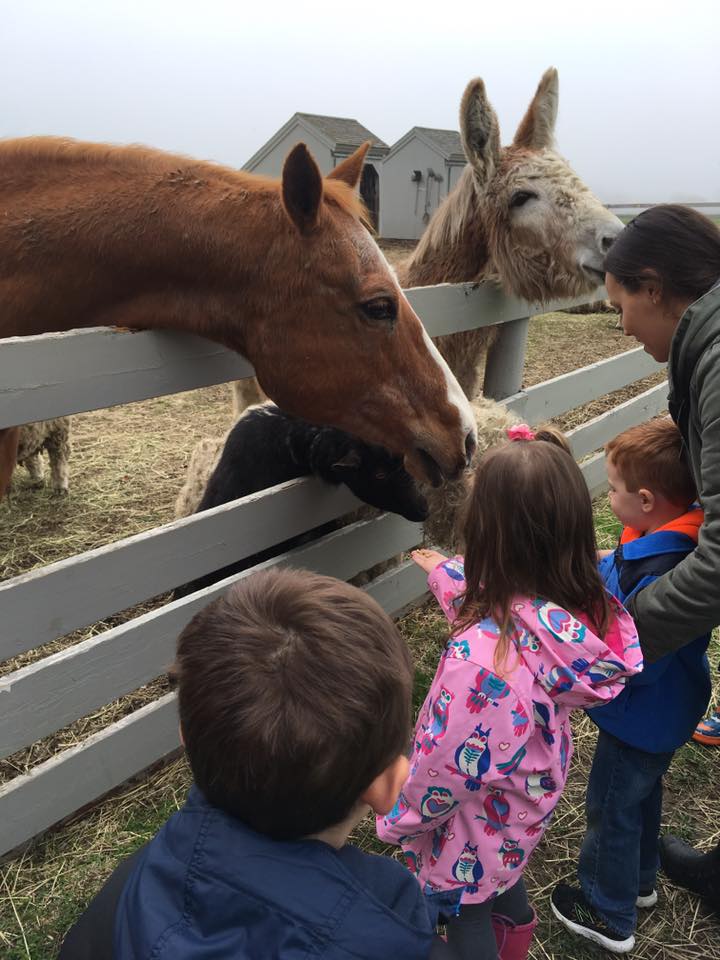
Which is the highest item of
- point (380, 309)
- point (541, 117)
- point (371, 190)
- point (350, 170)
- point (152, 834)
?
point (371, 190)

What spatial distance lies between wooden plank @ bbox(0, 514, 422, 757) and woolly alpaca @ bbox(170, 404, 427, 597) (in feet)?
1.12

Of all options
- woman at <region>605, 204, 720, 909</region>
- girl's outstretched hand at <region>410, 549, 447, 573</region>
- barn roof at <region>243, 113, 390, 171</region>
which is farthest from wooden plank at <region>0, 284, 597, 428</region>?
barn roof at <region>243, 113, 390, 171</region>

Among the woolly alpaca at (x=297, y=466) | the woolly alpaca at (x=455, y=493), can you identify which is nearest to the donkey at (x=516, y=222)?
the woolly alpaca at (x=455, y=493)

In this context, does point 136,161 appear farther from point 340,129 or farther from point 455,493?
point 340,129

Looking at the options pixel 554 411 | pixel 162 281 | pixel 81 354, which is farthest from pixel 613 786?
pixel 554 411

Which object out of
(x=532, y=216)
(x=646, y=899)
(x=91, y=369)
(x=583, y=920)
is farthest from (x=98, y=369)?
(x=532, y=216)

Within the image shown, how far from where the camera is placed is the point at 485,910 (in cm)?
172

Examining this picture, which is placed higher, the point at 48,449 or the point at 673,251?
the point at 673,251

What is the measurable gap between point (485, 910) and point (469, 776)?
1.49 ft

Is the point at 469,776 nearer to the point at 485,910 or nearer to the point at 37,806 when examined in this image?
the point at 485,910

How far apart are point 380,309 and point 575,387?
2180mm

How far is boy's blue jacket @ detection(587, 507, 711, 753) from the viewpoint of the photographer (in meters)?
1.88

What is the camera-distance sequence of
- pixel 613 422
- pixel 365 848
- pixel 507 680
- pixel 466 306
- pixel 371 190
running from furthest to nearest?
pixel 371 190, pixel 613 422, pixel 466 306, pixel 365 848, pixel 507 680

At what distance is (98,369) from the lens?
71.2 inches
